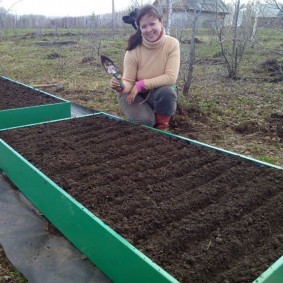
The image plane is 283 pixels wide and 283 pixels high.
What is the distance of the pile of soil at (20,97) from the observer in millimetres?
4191

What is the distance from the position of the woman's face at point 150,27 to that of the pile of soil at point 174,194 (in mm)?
895

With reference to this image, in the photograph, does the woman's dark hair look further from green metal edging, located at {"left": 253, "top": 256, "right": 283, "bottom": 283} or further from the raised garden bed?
green metal edging, located at {"left": 253, "top": 256, "right": 283, "bottom": 283}

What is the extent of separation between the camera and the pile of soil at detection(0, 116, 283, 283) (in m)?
1.59

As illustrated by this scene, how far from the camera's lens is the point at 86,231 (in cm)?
183

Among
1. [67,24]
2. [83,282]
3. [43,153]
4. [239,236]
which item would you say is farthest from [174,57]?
[67,24]

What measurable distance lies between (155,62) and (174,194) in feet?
5.56

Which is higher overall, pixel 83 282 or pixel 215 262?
pixel 215 262

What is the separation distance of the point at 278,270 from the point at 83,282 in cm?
98

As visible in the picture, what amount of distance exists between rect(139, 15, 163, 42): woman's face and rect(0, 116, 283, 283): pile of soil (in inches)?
35.3

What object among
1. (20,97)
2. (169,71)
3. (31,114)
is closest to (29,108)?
(31,114)

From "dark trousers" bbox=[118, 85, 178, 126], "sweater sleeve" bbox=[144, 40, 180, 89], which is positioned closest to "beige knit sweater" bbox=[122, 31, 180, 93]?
"sweater sleeve" bbox=[144, 40, 180, 89]

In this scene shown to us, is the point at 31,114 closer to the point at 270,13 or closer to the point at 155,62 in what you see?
the point at 155,62

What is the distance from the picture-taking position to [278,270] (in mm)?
1426

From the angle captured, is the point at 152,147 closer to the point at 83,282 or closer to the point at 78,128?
the point at 78,128
